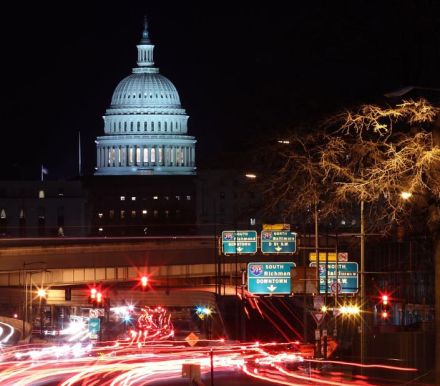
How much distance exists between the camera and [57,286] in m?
100

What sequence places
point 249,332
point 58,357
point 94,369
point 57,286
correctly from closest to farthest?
point 94,369, point 58,357, point 249,332, point 57,286

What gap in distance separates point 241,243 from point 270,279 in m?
12.2

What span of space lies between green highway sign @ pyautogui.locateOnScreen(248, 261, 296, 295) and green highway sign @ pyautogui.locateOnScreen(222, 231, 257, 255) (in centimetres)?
1188

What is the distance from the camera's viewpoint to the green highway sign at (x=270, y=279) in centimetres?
4991

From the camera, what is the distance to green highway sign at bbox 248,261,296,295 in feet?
164

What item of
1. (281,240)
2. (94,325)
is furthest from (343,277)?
(94,325)

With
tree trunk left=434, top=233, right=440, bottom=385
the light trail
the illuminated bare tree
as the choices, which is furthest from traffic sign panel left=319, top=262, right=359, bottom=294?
tree trunk left=434, top=233, right=440, bottom=385

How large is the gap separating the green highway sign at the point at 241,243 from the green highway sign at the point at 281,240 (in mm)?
6763

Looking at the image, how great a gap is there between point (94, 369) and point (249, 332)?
1111 inches

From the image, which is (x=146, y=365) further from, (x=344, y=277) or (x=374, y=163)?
(x=374, y=163)

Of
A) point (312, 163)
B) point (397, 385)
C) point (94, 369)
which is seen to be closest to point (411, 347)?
point (397, 385)

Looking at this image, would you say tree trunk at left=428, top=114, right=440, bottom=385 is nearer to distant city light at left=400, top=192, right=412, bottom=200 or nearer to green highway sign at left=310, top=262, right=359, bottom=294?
distant city light at left=400, top=192, right=412, bottom=200

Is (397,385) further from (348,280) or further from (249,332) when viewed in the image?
(249,332)

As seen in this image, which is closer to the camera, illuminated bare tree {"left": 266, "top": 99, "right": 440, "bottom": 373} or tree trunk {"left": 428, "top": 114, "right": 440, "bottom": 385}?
illuminated bare tree {"left": 266, "top": 99, "right": 440, "bottom": 373}
